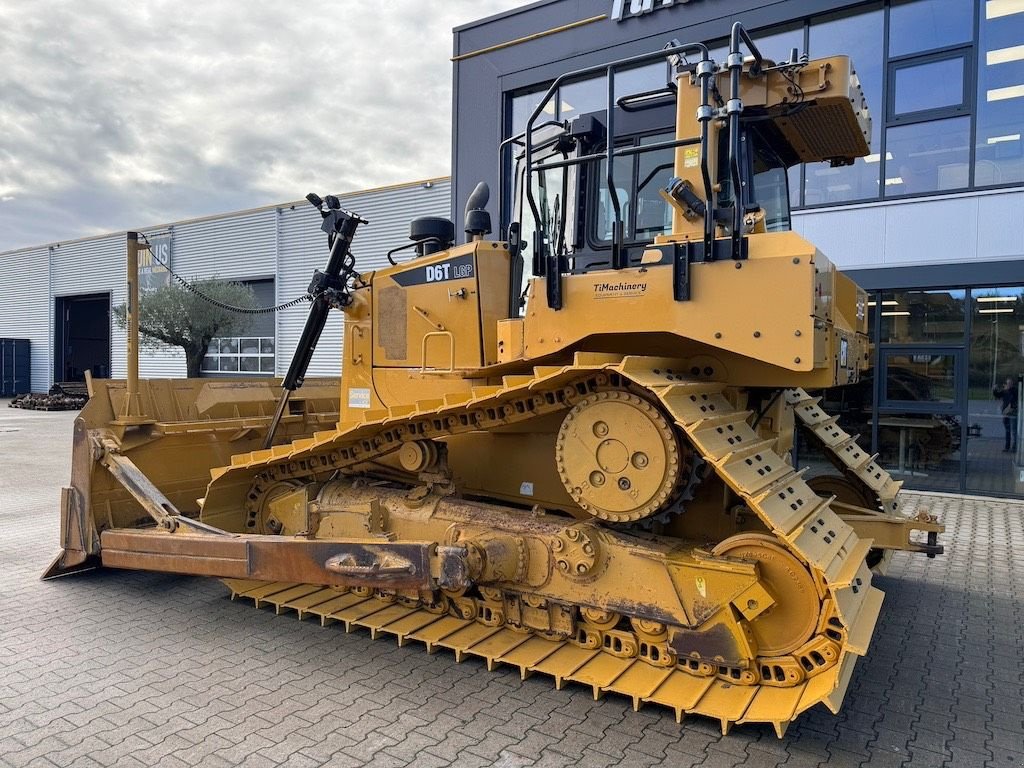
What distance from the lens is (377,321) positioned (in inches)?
211

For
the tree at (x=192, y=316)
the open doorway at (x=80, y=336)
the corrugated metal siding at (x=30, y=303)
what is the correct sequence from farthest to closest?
1. the corrugated metal siding at (x=30, y=303)
2. the open doorway at (x=80, y=336)
3. the tree at (x=192, y=316)

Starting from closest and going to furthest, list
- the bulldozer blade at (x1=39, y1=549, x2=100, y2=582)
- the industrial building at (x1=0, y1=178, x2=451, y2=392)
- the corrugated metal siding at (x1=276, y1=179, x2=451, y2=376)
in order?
the bulldozer blade at (x1=39, y1=549, x2=100, y2=582)
the corrugated metal siding at (x1=276, y1=179, x2=451, y2=376)
the industrial building at (x1=0, y1=178, x2=451, y2=392)

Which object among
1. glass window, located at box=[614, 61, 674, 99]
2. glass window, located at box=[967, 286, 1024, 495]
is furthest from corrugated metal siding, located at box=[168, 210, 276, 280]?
glass window, located at box=[967, 286, 1024, 495]

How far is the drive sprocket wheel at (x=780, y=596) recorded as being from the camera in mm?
3500

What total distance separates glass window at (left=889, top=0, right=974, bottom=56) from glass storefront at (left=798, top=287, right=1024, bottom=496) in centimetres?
345

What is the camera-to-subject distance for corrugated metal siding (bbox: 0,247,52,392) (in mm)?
32594

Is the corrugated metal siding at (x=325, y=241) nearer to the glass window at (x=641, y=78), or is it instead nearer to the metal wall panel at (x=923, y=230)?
the glass window at (x=641, y=78)

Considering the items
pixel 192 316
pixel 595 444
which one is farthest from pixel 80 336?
pixel 595 444

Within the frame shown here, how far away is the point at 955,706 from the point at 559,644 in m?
2.16

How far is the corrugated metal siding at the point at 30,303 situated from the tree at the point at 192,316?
12.6 metres

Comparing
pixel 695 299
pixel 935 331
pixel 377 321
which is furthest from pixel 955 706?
pixel 935 331

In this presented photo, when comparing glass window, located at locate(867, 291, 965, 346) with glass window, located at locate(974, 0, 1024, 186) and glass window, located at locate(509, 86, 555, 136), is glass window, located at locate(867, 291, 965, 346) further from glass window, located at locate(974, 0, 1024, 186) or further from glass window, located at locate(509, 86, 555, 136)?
glass window, located at locate(509, 86, 555, 136)

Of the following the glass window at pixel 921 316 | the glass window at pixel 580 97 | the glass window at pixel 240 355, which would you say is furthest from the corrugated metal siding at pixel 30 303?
the glass window at pixel 921 316

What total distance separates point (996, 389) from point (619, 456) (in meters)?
8.53
